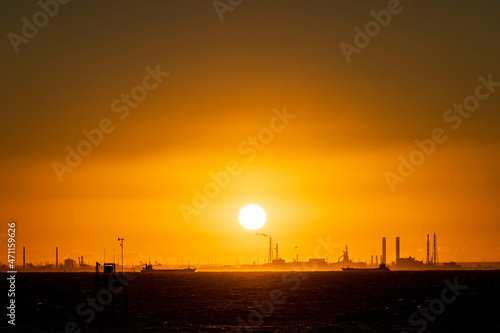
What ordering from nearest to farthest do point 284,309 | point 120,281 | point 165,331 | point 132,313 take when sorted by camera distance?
1. point 165,331
2. point 120,281
3. point 132,313
4. point 284,309

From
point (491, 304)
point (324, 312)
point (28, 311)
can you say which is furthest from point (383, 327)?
point (28, 311)

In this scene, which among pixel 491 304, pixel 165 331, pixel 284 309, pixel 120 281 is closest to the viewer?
pixel 165 331

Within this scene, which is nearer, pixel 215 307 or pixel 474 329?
pixel 474 329

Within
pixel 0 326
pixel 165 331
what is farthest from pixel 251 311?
pixel 0 326

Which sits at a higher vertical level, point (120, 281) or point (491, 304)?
point (120, 281)

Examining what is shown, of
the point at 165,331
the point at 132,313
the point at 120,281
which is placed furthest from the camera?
the point at 132,313

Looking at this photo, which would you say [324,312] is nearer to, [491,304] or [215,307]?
[215,307]

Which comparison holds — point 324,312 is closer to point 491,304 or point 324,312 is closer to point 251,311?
point 251,311

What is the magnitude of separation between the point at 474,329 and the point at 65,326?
49.1 metres

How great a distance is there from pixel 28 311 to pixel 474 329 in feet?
213

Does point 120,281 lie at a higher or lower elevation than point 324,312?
higher

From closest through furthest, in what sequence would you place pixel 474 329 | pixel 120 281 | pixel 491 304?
pixel 474 329 → pixel 120 281 → pixel 491 304

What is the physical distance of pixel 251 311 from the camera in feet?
332

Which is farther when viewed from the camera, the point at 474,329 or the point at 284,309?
the point at 284,309
